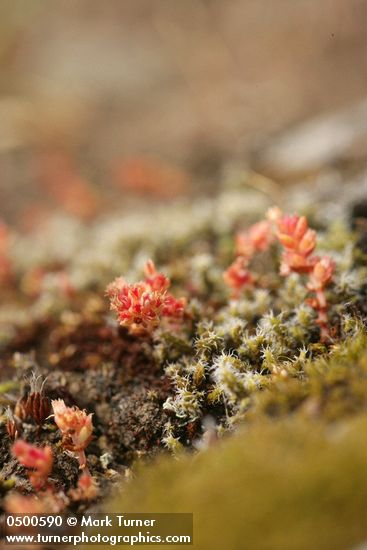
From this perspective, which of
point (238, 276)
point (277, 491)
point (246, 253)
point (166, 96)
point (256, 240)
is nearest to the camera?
point (277, 491)

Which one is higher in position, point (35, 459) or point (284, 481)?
point (35, 459)

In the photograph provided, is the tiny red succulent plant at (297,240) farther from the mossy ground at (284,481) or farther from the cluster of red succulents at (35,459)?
the cluster of red succulents at (35,459)

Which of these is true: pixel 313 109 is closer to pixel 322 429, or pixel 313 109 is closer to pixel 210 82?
pixel 210 82

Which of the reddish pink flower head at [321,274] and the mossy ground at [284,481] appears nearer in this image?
the mossy ground at [284,481]

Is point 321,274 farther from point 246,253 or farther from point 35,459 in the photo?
point 35,459

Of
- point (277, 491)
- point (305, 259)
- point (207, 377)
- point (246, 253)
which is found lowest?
point (277, 491)

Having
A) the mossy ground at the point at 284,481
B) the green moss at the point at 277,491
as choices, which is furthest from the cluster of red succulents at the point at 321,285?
the green moss at the point at 277,491

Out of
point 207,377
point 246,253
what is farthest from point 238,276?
point 207,377

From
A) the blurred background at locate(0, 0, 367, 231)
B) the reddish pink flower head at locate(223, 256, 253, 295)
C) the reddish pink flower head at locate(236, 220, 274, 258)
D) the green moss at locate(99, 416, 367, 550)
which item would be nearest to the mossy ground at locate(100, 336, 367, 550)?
the green moss at locate(99, 416, 367, 550)
